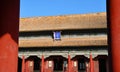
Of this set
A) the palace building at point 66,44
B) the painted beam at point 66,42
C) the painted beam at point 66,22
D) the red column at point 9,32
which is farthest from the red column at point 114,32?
the painted beam at point 66,22

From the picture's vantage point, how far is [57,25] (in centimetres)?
4812

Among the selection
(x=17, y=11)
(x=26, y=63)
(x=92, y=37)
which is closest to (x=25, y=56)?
(x=26, y=63)

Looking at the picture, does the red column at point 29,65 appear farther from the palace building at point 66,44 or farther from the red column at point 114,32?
the red column at point 114,32

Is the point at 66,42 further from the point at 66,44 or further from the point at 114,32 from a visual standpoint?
the point at 114,32

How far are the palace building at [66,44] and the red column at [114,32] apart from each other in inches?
1459

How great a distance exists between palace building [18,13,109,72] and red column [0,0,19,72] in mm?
36468

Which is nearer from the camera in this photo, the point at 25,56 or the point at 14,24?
the point at 14,24

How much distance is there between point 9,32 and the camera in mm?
6562

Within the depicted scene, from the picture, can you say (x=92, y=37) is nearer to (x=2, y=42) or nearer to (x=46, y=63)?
(x=46, y=63)

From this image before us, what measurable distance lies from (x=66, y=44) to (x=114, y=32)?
130ft

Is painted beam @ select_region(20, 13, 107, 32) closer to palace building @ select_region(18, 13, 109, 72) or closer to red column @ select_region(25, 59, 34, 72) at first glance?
palace building @ select_region(18, 13, 109, 72)

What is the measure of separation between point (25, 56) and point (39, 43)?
270 centimetres

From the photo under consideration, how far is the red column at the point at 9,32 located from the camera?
6473mm

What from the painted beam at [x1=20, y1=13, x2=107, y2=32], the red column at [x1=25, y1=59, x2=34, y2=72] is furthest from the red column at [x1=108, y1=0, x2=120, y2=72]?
the red column at [x1=25, y1=59, x2=34, y2=72]
